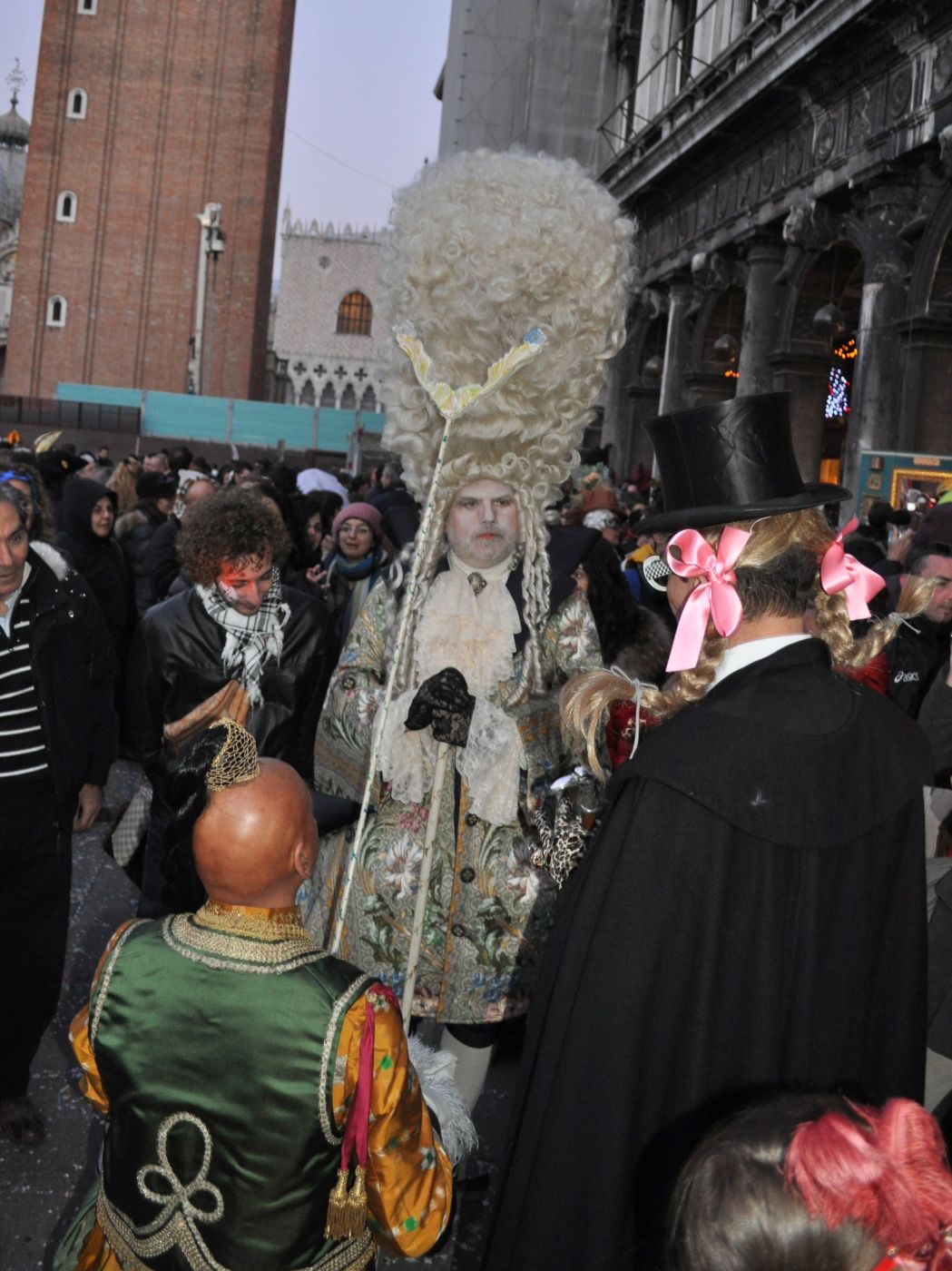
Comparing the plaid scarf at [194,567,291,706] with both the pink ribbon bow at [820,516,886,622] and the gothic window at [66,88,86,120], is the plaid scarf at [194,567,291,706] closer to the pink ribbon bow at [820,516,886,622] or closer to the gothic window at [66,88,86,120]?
the pink ribbon bow at [820,516,886,622]

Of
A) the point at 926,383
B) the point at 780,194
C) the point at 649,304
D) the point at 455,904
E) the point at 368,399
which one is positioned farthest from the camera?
the point at 368,399

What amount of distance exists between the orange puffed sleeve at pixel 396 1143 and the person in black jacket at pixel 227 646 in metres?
2.25

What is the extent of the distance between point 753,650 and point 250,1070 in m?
1.05

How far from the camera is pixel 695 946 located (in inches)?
75.0

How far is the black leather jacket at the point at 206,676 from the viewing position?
4180mm

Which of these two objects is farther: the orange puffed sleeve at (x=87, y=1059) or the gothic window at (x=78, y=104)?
the gothic window at (x=78, y=104)

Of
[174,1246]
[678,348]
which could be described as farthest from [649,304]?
[174,1246]

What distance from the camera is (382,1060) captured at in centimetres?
194

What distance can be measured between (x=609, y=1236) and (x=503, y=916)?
1.60 metres

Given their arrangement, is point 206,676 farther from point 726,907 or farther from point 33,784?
point 726,907

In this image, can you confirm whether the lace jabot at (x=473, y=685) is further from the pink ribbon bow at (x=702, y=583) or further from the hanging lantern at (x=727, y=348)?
the hanging lantern at (x=727, y=348)

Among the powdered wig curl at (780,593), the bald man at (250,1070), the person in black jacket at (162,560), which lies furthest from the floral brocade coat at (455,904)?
the person in black jacket at (162,560)

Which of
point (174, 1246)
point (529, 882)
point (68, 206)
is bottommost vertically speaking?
point (174, 1246)

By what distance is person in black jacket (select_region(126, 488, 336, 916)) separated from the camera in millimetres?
4176
